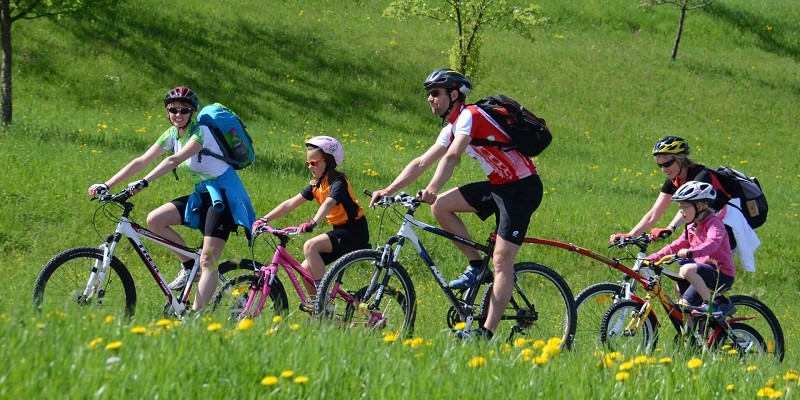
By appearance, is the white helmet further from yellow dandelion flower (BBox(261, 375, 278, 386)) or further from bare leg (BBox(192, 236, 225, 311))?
yellow dandelion flower (BBox(261, 375, 278, 386))

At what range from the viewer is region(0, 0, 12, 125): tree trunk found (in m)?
16.0

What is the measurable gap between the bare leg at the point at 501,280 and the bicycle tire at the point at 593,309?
95 centimetres

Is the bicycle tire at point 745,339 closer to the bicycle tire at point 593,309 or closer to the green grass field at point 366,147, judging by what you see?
the green grass field at point 366,147

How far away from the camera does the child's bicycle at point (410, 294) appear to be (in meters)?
6.78

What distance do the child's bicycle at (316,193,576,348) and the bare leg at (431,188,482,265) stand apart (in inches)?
3.5

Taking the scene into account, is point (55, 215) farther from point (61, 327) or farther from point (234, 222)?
point (61, 327)

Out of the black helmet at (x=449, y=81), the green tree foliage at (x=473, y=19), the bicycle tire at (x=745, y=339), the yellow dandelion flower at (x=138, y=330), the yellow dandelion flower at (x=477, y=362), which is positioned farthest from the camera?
the green tree foliage at (x=473, y=19)

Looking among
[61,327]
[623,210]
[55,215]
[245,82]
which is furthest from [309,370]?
[245,82]

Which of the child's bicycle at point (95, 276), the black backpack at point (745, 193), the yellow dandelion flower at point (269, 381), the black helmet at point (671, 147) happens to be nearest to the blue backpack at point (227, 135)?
the child's bicycle at point (95, 276)

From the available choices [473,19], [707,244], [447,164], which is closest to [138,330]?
[447,164]

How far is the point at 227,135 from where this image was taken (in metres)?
7.45

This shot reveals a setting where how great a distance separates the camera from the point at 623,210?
15.3m

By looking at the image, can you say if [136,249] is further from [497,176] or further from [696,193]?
[696,193]

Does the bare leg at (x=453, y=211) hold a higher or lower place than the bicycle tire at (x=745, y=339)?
higher
